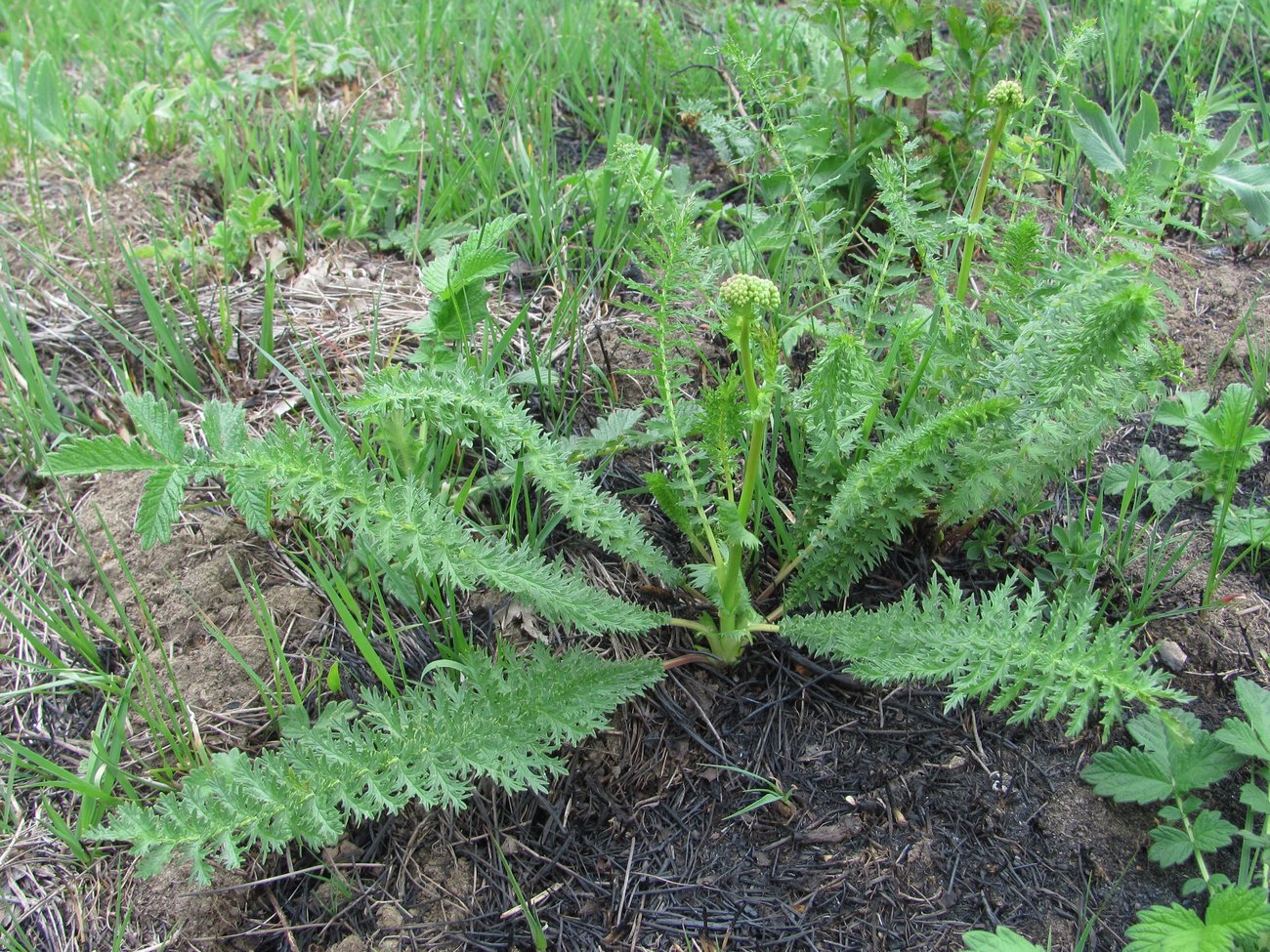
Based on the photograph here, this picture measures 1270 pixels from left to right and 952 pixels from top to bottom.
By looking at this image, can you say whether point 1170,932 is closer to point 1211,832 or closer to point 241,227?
point 1211,832

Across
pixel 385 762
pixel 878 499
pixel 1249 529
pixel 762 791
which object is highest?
pixel 878 499

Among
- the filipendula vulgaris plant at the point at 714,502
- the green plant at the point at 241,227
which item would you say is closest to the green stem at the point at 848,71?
the filipendula vulgaris plant at the point at 714,502

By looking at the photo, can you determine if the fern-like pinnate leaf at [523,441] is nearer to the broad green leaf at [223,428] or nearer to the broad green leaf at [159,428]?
the broad green leaf at [223,428]

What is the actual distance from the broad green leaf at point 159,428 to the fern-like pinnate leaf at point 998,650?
114 cm

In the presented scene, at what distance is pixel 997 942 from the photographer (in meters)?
1.44

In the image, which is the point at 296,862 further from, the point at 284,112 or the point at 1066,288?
the point at 284,112

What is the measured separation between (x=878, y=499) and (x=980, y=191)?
681 millimetres

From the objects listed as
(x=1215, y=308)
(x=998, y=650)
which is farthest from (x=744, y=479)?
(x=1215, y=308)

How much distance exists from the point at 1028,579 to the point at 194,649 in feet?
5.79

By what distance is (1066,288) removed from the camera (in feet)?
5.48

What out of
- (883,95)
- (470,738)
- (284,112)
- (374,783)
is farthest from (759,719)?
(284,112)

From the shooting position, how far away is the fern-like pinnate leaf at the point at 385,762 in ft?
4.67

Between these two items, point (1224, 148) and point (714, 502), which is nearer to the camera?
point (714, 502)

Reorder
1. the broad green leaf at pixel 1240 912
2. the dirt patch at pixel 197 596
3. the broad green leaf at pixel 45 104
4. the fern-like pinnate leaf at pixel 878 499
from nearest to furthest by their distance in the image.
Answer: the broad green leaf at pixel 1240 912 < the fern-like pinnate leaf at pixel 878 499 < the dirt patch at pixel 197 596 < the broad green leaf at pixel 45 104
